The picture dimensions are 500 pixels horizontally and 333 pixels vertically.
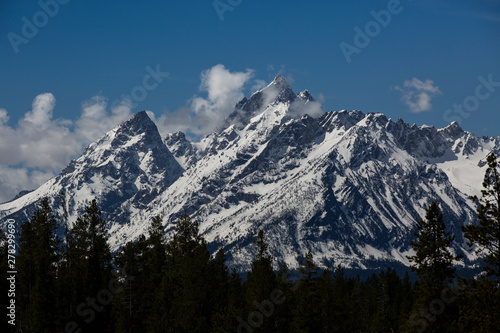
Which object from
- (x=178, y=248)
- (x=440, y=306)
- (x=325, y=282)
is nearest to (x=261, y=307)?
(x=325, y=282)

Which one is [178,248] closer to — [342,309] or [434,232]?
[342,309]

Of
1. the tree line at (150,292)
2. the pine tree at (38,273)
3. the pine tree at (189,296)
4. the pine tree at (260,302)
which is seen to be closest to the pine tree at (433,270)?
the tree line at (150,292)

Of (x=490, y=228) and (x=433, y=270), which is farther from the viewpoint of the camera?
(x=433, y=270)

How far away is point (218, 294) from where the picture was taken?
63750mm

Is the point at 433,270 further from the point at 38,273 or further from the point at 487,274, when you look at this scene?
the point at 38,273
